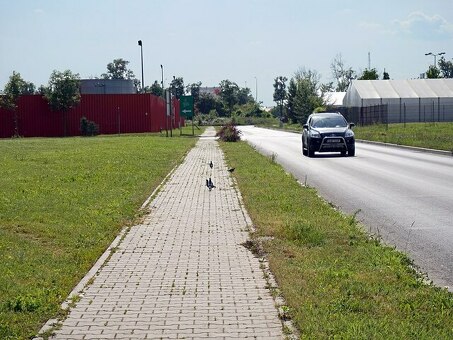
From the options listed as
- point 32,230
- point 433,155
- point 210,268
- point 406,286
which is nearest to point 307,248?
point 210,268

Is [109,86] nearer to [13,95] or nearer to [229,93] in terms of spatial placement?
[13,95]

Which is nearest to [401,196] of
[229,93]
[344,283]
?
[344,283]

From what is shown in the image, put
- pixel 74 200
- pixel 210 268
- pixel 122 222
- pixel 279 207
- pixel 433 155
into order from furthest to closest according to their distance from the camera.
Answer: pixel 433 155 → pixel 74 200 → pixel 279 207 → pixel 122 222 → pixel 210 268

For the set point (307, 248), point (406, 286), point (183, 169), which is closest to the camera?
point (406, 286)

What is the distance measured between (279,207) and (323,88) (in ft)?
287

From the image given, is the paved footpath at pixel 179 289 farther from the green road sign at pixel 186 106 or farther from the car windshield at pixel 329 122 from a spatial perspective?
the green road sign at pixel 186 106

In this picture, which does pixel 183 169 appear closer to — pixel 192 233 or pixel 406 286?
pixel 192 233

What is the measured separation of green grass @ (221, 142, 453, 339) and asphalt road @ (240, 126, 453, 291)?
1.58 ft

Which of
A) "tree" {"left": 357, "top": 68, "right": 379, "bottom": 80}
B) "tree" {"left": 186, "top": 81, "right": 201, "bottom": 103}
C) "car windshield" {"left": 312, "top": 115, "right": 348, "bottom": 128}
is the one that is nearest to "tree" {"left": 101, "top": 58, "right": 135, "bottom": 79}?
"tree" {"left": 186, "top": 81, "right": 201, "bottom": 103}

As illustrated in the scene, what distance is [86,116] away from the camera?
70.6 m

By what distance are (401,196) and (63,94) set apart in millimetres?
56018

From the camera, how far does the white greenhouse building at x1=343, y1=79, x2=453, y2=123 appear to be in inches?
2830

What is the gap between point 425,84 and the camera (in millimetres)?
75062

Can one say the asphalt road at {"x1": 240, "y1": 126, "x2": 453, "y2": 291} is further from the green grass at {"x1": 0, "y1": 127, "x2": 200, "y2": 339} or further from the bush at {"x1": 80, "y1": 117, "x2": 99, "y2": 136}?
the bush at {"x1": 80, "y1": 117, "x2": 99, "y2": 136}
